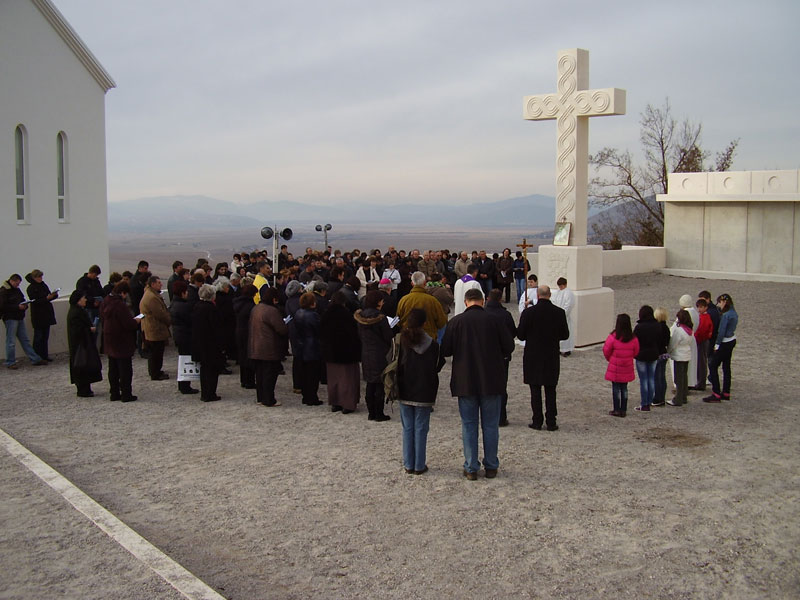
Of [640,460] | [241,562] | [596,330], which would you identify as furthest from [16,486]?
[596,330]

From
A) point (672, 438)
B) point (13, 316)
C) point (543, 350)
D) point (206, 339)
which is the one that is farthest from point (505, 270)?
point (672, 438)

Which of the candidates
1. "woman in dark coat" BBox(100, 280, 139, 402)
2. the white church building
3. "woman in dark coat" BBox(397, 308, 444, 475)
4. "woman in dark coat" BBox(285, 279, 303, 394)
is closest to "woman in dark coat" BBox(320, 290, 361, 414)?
"woman in dark coat" BBox(285, 279, 303, 394)

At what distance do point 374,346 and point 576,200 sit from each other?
6821 millimetres

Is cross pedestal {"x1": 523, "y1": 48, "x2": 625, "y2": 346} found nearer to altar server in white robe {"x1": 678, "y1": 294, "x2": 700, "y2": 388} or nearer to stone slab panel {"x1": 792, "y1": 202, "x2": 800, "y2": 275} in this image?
altar server in white robe {"x1": 678, "y1": 294, "x2": 700, "y2": 388}

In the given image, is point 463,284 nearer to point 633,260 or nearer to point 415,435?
point 415,435

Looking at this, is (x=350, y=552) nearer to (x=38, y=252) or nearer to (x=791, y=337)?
(x=791, y=337)

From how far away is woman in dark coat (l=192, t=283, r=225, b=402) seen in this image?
11.1m

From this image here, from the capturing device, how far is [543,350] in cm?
933

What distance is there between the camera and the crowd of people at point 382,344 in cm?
765

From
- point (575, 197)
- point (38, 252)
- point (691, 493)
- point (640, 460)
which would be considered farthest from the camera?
point (38, 252)

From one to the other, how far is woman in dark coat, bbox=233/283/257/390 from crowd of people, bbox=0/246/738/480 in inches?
0.8

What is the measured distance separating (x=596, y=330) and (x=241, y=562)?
10.9 m

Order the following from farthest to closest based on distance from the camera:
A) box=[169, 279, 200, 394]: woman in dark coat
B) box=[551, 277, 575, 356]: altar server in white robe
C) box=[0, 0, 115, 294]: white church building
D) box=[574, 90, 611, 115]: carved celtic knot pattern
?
box=[0, 0, 115, 294]: white church building → box=[574, 90, 611, 115]: carved celtic knot pattern → box=[551, 277, 575, 356]: altar server in white robe → box=[169, 279, 200, 394]: woman in dark coat

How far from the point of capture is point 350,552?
599 centimetres
